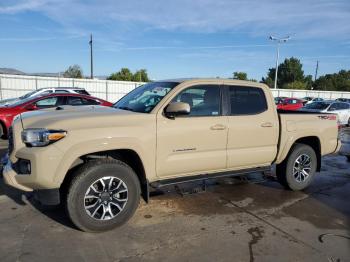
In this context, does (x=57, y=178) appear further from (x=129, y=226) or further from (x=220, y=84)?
(x=220, y=84)

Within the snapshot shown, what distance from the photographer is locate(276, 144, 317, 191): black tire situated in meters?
5.86

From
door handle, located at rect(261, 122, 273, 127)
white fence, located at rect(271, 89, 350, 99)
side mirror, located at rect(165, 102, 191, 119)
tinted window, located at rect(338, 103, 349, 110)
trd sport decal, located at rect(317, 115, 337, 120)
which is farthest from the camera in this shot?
white fence, located at rect(271, 89, 350, 99)

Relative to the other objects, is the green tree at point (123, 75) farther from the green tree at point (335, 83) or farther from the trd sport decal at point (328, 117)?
the trd sport decal at point (328, 117)

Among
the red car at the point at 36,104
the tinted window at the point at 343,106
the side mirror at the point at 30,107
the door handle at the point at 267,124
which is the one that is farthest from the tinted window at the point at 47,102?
the tinted window at the point at 343,106

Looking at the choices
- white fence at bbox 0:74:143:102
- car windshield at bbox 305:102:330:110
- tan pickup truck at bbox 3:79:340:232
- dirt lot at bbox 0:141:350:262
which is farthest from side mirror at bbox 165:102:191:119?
white fence at bbox 0:74:143:102

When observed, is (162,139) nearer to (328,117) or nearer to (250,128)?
(250,128)

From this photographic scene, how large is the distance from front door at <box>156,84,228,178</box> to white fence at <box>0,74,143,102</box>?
24.6m

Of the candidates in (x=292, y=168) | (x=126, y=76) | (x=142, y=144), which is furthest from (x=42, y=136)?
(x=126, y=76)

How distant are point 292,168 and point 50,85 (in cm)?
2463

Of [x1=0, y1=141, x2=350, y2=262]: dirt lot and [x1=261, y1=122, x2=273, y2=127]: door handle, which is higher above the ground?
[x1=261, y1=122, x2=273, y2=127]: door handle

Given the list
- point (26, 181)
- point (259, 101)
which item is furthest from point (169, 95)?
point (26, 181)

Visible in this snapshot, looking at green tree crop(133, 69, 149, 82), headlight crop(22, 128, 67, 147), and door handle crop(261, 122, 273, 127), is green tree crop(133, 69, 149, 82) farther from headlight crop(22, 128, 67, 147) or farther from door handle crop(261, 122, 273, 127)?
headlight crop(22, 128, 67, 147)

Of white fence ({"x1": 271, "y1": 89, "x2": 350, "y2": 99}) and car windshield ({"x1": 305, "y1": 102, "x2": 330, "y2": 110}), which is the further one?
white fence ({"x1": 271, "y1": 89, "x2": 350, "y2": 99})

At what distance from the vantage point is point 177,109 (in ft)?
13.7
